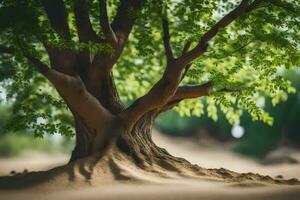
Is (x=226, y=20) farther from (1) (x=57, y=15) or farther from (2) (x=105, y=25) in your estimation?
(1) (x=57, y=15)

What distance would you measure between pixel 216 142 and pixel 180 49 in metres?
20.3

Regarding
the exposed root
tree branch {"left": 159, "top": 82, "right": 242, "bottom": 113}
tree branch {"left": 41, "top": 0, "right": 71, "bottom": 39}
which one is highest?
tree branch {"left": 41, "top": 0, "right": 71, "bottom": 39}

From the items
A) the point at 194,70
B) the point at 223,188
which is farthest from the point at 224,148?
the point at 223,188

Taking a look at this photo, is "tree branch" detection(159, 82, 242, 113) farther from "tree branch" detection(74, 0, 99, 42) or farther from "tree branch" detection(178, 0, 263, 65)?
"tree branch" detection(74, 0, 99, 42)

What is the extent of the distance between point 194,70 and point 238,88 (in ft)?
4.47

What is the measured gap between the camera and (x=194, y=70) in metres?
12.8

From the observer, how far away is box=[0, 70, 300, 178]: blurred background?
2680 centimetres

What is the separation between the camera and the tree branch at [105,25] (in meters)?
11.9

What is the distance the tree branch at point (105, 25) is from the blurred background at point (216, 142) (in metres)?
13.1

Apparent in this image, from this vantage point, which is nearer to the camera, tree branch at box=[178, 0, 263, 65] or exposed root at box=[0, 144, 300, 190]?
exposed root at box=[0, 144, 300, 190]

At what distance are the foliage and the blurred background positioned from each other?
969 centimetres

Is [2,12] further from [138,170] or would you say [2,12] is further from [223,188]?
[223,188]

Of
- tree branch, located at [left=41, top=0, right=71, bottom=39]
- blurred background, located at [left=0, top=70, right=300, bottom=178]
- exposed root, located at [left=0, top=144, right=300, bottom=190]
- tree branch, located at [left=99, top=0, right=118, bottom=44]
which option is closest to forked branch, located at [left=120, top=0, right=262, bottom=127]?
exposed root, located at [left=0, top=144, right=300, bottom=190]

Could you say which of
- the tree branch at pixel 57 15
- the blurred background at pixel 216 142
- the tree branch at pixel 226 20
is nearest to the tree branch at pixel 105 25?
the tree branch at pixel 57 15
